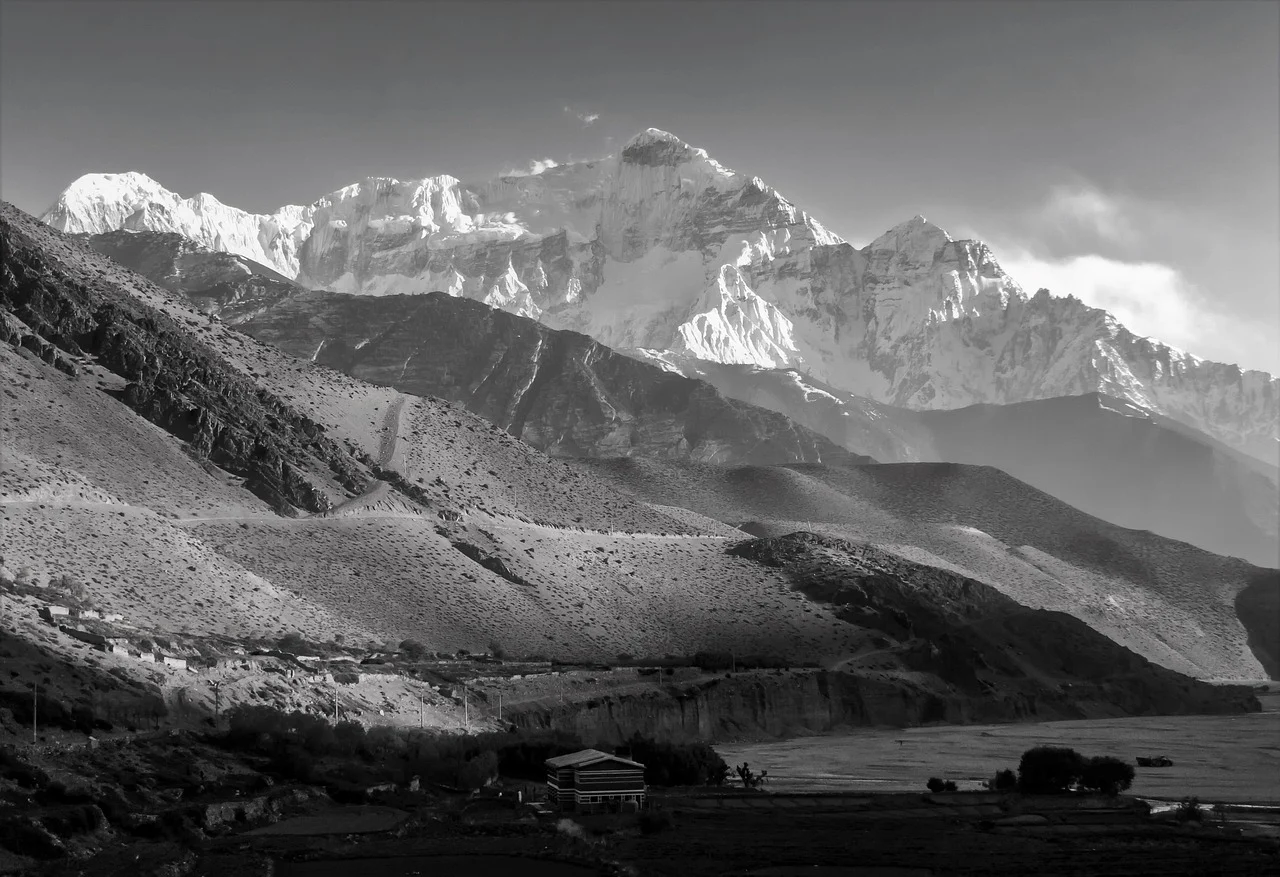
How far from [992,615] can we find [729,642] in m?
41.6

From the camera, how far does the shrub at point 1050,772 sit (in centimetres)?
6594

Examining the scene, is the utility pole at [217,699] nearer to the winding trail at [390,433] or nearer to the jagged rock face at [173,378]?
the jagged rock face at [173,378]

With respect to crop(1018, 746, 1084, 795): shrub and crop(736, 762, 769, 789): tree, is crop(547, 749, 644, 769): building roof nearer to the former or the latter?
crop(736, 762, 769, 789): tree

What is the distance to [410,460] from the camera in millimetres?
140750

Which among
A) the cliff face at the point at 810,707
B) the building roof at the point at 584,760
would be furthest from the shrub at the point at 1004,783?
the cliff face at the point at 810,707

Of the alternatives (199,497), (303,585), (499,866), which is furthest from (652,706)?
(499,866)

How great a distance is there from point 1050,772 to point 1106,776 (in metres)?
2.40

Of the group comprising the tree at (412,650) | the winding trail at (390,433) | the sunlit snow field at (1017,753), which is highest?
the winding trail at (390,433)

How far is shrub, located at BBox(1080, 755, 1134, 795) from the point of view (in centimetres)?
6612

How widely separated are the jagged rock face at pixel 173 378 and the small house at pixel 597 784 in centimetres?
6550

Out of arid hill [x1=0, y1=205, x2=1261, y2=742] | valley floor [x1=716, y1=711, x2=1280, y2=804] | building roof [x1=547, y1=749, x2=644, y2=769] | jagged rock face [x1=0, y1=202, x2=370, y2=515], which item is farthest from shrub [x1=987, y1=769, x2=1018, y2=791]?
jagged rock face [x1=0, y1=202, x2=370, y2=515]

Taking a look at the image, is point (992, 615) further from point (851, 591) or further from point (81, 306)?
point (81, 306)

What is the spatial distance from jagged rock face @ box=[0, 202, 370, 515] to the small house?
215 ft

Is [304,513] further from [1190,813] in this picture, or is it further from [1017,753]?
[1190,813]
